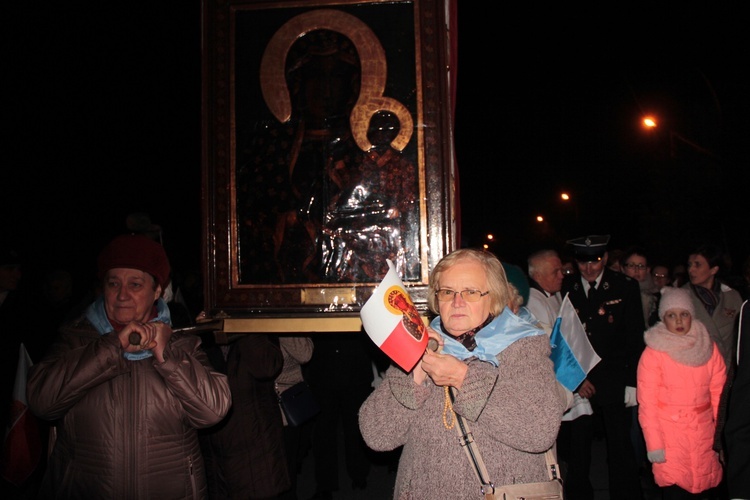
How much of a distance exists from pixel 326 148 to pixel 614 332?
12.2 feet

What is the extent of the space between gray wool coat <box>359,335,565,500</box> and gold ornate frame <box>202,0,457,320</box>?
33.4 inches

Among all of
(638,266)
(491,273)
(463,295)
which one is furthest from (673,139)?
(463,295)

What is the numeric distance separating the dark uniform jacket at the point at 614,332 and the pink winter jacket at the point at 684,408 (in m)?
0.72

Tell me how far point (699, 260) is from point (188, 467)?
545 centimetres

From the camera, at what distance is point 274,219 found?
3.39 m

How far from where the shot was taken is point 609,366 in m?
5.57

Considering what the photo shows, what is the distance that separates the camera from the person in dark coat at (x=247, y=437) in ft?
12.4

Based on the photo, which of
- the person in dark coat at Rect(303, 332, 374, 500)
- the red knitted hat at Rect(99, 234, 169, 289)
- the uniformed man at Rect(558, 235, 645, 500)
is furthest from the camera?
the person in dark coat at Rect(303, 332, 374, 500)

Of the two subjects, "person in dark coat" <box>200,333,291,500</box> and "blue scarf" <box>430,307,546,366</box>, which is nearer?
"blue scarf" <box>430,307,546,366</box>

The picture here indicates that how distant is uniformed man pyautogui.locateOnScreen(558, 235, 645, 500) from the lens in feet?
17.7

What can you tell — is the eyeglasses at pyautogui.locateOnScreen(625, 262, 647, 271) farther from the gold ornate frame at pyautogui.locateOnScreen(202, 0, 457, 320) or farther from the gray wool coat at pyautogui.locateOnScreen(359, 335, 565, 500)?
the gray wool coat at pyautogui.locateOnScreen(359, 335, 565, 500)

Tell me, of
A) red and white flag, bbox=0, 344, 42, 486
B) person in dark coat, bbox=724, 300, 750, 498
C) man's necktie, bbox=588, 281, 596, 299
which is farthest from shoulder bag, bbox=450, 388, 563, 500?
man's necktie, bbox=588, 281, 596, 299

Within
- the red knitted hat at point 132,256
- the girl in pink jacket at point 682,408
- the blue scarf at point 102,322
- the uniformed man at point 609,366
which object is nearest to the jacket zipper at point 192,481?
the blue scarf at point 102,322

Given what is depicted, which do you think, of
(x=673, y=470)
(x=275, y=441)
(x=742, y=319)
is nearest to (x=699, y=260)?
(x=673, y=470)
